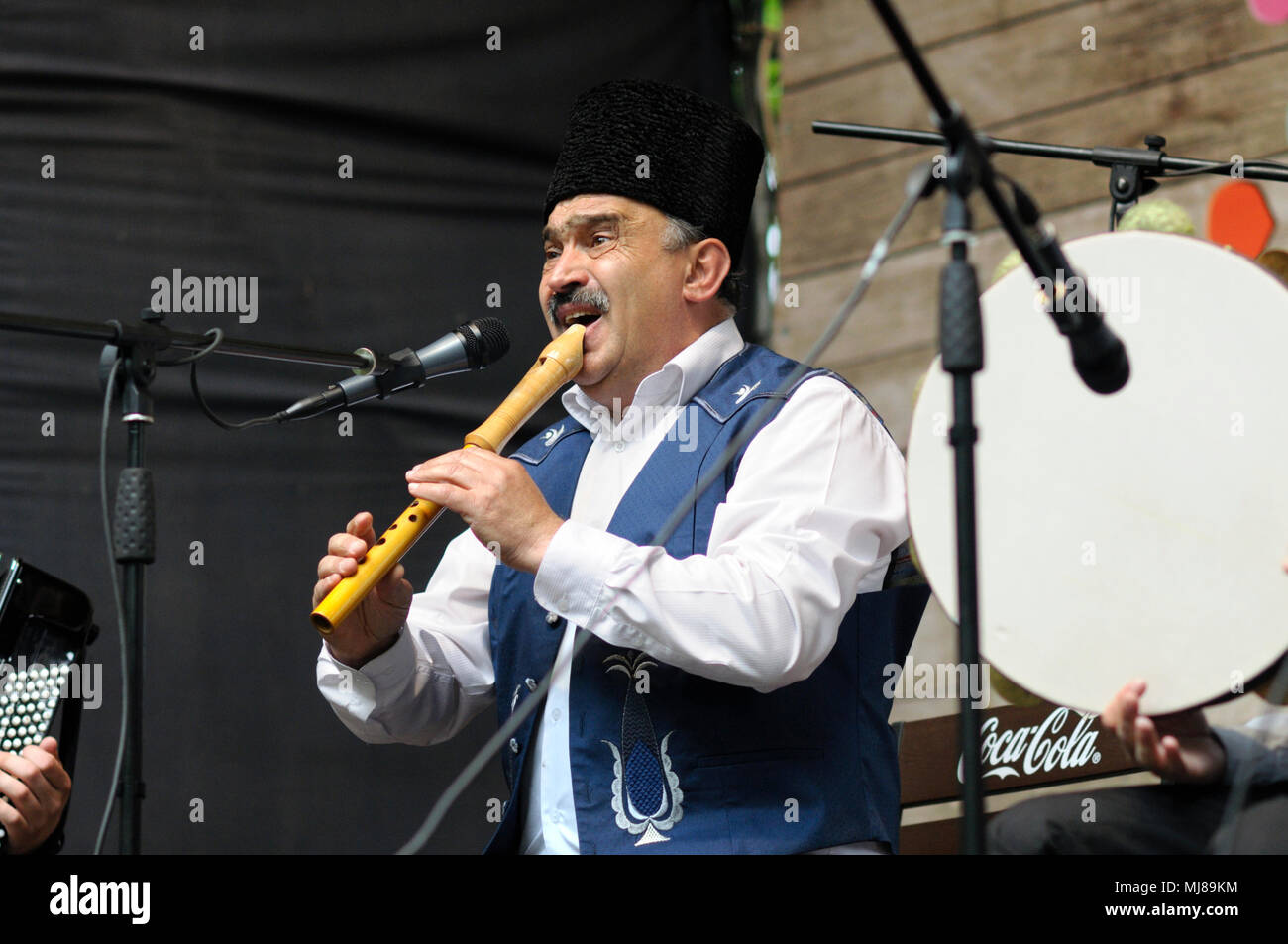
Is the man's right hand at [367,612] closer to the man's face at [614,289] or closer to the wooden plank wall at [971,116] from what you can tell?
the man's face at [614,289]

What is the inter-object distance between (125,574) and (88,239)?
1675 mm

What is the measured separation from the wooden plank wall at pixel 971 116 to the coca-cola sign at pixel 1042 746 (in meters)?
0.65

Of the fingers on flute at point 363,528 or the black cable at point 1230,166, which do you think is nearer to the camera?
the black cable at point 1230,166

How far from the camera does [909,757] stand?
320cm

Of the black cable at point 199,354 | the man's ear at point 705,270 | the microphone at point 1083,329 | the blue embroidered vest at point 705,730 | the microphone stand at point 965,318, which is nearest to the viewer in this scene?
the microphone stand at point 965,318

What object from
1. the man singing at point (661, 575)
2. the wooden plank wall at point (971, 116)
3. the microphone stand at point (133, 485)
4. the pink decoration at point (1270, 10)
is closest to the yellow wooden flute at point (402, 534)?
the man singing at point (661, 575)

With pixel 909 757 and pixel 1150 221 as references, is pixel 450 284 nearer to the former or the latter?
pixel 909 757

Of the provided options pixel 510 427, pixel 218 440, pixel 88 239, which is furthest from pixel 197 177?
pixel 510 427

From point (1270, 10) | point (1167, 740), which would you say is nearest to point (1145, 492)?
point (1167, 740)

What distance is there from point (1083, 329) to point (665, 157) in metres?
1.35

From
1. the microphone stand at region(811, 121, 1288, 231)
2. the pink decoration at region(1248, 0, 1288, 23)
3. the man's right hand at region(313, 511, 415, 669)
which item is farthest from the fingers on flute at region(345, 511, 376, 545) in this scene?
the pink decoration at region(1248, 0, 1288, 23)

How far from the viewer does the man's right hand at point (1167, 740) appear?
6.23 feet

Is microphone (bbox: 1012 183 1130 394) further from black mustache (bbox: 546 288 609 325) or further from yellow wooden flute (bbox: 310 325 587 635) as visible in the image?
black mustache (bbox: 546 288 609 325)

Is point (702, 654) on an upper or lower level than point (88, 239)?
lower
